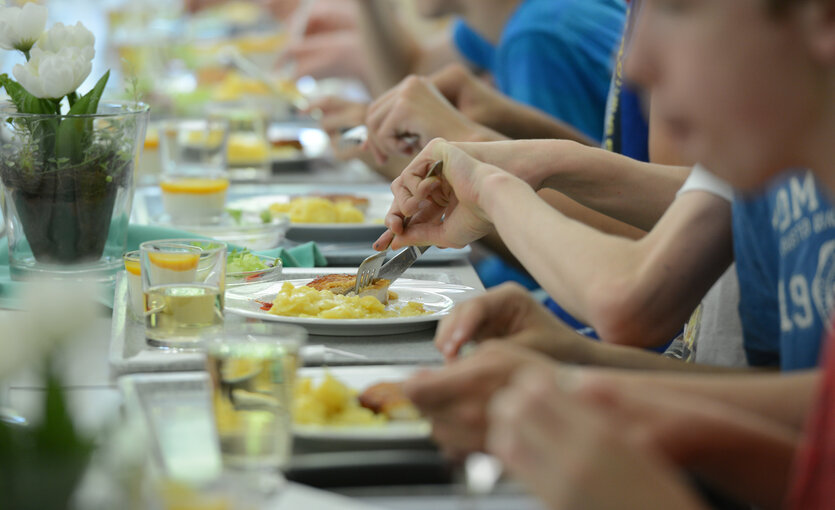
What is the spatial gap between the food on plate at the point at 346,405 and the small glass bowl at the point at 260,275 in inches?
19.8

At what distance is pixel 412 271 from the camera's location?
1.58 meters

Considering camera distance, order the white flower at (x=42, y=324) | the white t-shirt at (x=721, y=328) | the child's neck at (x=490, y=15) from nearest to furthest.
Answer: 1. the white flower at (x=42, y=324)
2. the white t-shirt at (x=721, y=328)
3. the child's neck at (x=490, y=15)

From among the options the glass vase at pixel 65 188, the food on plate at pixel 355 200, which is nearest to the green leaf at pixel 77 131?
the glass vase at pixel 65 188

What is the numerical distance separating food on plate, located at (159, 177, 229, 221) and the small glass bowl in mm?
481

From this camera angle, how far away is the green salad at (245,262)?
1465mm

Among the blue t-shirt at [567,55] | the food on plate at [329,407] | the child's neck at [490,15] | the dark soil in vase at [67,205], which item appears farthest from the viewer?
the child's neck at [490,15]

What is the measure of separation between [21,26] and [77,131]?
6.6 inches

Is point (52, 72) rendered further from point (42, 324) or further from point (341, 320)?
point (42, 324)

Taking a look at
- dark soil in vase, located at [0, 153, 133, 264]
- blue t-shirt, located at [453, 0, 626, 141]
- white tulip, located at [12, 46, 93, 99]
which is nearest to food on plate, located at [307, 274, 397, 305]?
dark soil in vase, located at [0, 153, 133, 264]

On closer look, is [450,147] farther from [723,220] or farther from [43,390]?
[43,390]

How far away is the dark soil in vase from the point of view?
1458 millimetres

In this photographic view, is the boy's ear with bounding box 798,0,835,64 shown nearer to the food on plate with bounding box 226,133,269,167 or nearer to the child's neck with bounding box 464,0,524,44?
the food on plate with bounding box 226,133,269,167

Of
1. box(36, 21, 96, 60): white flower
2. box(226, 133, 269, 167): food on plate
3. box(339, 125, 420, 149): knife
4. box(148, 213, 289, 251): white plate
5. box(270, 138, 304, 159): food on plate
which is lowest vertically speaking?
box(270, 138, 304, 159): food on plate

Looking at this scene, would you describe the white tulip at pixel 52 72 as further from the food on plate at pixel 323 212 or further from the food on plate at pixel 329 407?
the food on plate at pixel 329 407
